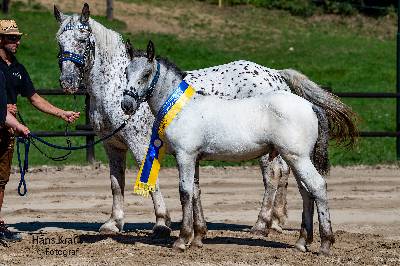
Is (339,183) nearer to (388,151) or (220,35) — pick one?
(388,151)

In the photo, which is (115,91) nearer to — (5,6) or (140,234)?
(140,234)

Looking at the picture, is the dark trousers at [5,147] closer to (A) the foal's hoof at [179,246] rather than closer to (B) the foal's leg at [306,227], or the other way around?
(A) the foal's hoof at [179,246]

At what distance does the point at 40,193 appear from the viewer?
14195mm

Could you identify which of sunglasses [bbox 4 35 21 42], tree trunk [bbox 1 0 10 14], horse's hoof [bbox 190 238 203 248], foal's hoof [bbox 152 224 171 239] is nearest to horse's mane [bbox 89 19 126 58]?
sunglasses [bbox 4 35 21 42]

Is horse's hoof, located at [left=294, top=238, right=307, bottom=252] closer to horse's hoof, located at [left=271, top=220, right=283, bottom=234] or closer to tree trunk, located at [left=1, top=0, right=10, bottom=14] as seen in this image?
horse's hoof, located at [left=271, top=220, right=283, bottom=234]

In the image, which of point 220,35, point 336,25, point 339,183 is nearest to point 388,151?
point 339,183

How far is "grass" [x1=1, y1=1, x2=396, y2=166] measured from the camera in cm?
2783

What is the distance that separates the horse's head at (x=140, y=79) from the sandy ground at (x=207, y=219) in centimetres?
136

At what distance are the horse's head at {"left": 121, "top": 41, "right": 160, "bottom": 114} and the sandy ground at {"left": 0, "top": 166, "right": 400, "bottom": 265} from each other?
53.4 inches

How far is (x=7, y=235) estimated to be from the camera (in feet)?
34.4

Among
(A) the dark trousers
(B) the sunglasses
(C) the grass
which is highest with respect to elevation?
(B) the sunglasses

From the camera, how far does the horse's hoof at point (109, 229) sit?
10.9 meters

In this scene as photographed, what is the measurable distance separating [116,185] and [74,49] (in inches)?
59.7

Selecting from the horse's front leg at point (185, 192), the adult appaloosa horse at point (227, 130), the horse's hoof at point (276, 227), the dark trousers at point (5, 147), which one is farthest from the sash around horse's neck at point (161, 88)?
the horse's hoof at point (276, 227)
